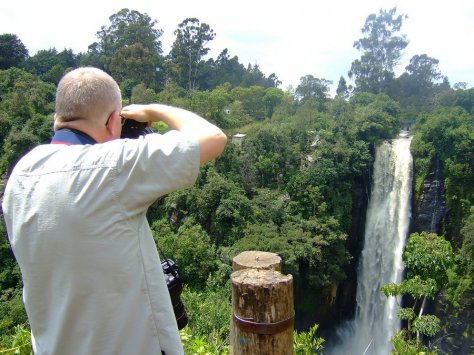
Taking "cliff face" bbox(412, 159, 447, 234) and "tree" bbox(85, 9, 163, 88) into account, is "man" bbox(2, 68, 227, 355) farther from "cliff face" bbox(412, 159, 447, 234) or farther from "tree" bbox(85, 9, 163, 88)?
"tree" bbox(85, 9, 163, 88)

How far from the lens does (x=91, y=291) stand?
42.1 inches

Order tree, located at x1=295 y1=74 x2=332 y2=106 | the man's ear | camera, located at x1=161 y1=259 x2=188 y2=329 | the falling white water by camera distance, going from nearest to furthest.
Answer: the man's ear → camera, located at x1=161 y1=259 x2=188 y2=329 → the falling white water → tree, located at x1=295 y1=74 x2=332 y2=106

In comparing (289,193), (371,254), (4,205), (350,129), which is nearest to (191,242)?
(289,193)

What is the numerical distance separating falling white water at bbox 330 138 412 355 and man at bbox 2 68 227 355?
15669 millimetres

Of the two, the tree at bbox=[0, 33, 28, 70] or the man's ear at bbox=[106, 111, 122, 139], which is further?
the tree at bbox=[0, 33, 28, 70]

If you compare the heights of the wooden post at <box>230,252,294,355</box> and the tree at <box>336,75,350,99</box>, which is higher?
the tree at <box>336,75,350,99</box>

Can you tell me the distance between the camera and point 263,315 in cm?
167

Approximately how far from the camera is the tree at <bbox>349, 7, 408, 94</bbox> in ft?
112

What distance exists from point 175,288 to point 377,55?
3724cm

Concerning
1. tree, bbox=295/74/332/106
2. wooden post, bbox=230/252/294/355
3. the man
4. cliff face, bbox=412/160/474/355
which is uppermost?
tree, bbox=295/74/332/106

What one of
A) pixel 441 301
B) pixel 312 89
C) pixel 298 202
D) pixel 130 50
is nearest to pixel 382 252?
pixel 441 301

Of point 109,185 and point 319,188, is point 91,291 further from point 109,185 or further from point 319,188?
point 319,188

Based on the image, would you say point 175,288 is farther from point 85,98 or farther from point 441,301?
point 441,301

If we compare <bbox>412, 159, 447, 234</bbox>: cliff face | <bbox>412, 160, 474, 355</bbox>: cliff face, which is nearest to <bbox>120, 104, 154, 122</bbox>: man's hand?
<bbox>412, 160, 474, 355</bbox>: cliff face
